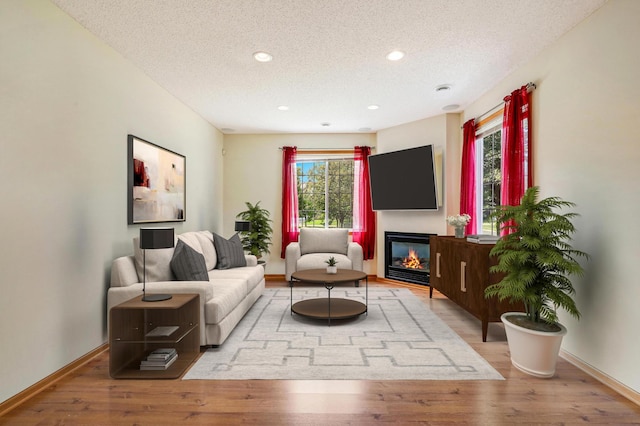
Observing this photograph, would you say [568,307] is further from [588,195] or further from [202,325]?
[202,325]

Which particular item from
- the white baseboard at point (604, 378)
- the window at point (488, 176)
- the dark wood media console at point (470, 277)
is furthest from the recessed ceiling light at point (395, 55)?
the white baseboard at point (604, 378)

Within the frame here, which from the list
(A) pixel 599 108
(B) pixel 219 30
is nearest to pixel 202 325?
(B) pixel 219 30

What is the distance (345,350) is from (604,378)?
1.88 metres

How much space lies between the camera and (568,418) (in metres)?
2.03

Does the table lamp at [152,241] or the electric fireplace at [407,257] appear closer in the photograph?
the table lamp at [152,241]

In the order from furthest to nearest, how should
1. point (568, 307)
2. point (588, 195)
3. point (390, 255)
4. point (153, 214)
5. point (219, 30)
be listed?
point (390, 255), point (153, 214), point (219, 30), point (588, 195), point (568, 307)

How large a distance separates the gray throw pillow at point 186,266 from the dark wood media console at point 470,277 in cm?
265

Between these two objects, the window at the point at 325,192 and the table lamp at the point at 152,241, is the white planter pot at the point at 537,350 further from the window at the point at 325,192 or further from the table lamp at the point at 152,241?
the window at the point at 325,192

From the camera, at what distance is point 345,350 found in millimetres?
3027

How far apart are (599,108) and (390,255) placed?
4.07 metres

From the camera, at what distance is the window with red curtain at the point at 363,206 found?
21.4 feet

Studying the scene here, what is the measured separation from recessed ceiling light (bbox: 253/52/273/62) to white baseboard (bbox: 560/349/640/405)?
3.72 metres

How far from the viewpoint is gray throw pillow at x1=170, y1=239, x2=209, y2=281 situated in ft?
11.0

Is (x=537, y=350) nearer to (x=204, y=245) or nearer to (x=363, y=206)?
(x=204, y=245)
